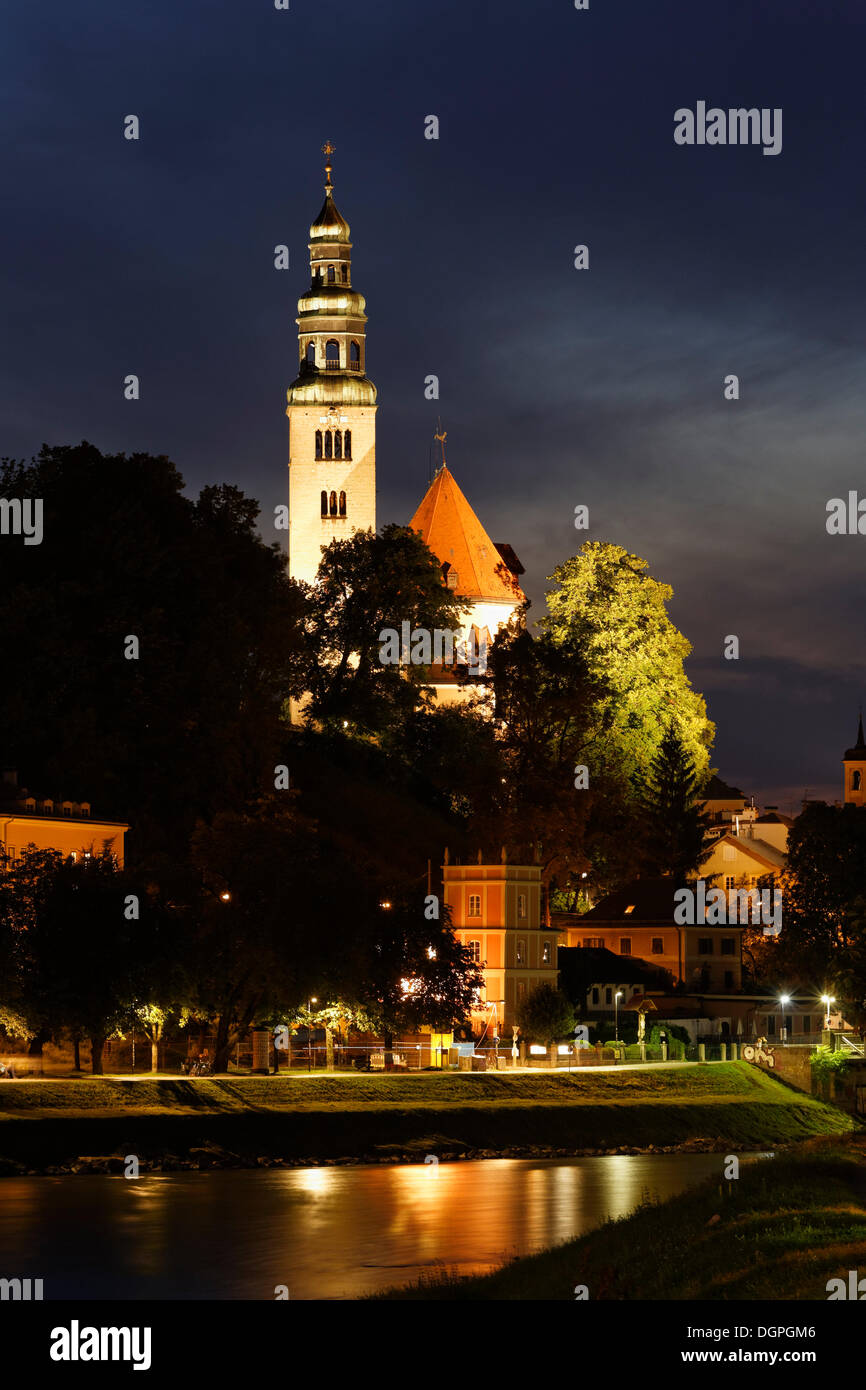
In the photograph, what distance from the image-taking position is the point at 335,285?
12031 centimetres

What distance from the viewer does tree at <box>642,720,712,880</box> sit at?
333 ft

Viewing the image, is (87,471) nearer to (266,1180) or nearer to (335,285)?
(266,1180)

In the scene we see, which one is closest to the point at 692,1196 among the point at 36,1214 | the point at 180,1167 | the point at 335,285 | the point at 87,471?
the point at 36,1214

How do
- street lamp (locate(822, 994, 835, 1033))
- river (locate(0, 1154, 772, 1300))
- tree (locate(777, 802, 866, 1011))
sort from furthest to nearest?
tree (locate(777, 802, 866, 1011)), street lamp (locate(822, 994, 835, 1033)), river (locate(0, 1154, 772, 1300))

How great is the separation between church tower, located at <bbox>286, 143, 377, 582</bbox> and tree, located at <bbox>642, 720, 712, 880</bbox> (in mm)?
22443

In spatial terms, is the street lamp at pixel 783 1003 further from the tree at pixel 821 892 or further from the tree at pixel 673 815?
the tree at pixel 673 815

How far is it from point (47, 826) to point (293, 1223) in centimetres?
2570

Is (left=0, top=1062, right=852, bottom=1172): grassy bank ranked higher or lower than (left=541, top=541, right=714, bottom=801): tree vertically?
lower

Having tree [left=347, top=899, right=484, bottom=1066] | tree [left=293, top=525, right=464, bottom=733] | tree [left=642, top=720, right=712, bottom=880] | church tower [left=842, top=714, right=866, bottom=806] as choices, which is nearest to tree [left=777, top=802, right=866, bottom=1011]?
tree [left=642, top=720, right=712, bottom=880]

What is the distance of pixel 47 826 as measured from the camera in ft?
221

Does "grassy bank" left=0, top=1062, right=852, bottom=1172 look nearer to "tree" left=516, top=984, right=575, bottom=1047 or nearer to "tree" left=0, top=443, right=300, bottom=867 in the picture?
"tree" left=516, top=984, right=575, bottom=1047

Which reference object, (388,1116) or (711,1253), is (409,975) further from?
(711,1253)

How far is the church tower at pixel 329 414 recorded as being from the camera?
4528 inches

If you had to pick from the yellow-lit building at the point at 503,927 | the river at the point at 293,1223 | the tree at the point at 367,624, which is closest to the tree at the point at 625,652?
the tree at the point at 367,624
